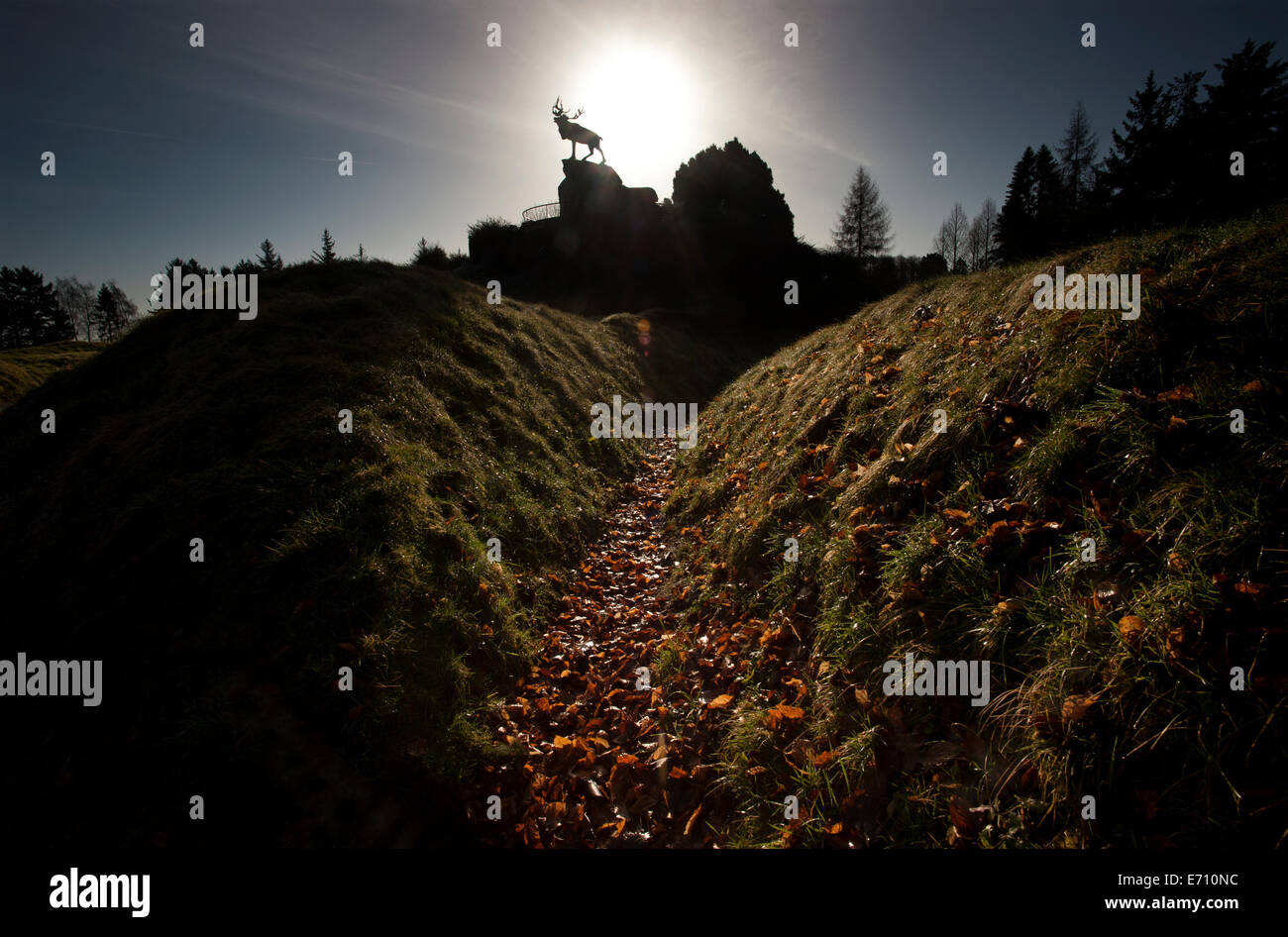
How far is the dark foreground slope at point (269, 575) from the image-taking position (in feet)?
10.7

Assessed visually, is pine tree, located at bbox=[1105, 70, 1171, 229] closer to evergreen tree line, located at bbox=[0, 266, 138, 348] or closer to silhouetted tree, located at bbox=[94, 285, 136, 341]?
evergreen tree line, located at bbox=[0, 266, 138, 348]

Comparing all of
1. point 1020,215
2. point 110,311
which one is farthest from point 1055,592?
point 110,311

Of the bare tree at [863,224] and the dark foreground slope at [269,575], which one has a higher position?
the bare tree at [863,224]

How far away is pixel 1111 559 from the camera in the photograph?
268 centimetres

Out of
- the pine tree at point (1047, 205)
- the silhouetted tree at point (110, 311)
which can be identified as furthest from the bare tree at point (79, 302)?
the pine tree at point (1047, 205)

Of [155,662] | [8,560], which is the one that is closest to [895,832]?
[155,662]

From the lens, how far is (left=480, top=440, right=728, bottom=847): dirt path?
338 centimetres

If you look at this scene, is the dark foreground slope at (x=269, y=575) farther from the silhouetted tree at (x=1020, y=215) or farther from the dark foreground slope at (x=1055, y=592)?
the silhouetted tree at (x=1020, y=215)

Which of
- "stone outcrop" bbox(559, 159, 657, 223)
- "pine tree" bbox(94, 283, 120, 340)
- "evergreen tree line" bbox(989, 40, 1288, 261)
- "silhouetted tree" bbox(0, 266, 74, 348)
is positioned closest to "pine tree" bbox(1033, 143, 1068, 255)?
"evergreen tree line" bbox(989, 40, 1288, 261)

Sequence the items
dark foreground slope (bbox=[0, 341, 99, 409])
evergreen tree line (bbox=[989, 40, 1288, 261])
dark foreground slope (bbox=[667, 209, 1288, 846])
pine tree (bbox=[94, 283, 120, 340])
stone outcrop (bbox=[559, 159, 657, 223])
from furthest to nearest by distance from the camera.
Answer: pine tree (bbox=[94, 283, 120, 340]) < stone outcrop (bbox=[559, 159, 657, 223]) < evergreen tree line (bbox=[989, 40, 1288, 261]) < dark foreground slope (bbox=[0, 341, 99, 409]) < dark foreground slope (bbox=[667, 209, 1288, 846])

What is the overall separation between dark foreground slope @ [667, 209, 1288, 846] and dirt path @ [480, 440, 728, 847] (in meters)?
0.41

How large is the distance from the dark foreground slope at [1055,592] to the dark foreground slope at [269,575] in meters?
2.44

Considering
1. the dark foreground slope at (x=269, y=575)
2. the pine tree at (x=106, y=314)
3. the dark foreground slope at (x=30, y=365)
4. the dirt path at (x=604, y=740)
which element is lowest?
the dirt path at (x=604, y=740)

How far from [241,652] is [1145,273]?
8254 mm
